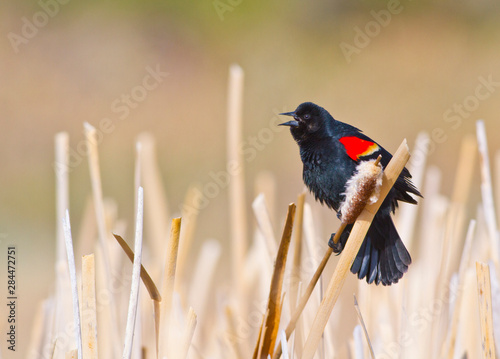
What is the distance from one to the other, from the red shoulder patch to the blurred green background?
6.55 feet

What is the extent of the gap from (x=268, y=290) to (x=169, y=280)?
2.17ft

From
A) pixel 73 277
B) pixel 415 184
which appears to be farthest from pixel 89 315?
pixel 415 184

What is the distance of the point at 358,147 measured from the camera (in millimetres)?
1322

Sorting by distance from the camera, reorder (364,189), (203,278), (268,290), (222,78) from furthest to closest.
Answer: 1. (222,78)
2. (203,278)
3. (268,290)
4. (364,189)

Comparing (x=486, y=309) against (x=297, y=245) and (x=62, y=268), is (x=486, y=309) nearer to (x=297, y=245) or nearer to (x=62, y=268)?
(x=297, y=245)

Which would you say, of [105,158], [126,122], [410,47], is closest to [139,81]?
[126,122]

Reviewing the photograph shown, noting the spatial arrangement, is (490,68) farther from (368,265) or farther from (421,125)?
(368,265)

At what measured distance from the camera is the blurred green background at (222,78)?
334cm

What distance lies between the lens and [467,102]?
365 centimetres

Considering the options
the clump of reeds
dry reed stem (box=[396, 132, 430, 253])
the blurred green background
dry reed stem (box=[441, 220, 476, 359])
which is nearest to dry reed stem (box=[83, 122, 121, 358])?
the clump of reeds

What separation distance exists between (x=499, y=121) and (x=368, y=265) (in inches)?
113

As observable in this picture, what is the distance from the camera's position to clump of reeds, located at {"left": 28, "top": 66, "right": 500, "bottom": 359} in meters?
0.95

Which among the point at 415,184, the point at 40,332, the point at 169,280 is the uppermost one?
the point at 415,184

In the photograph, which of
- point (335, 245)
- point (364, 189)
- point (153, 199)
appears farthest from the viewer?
point (153, 199)
